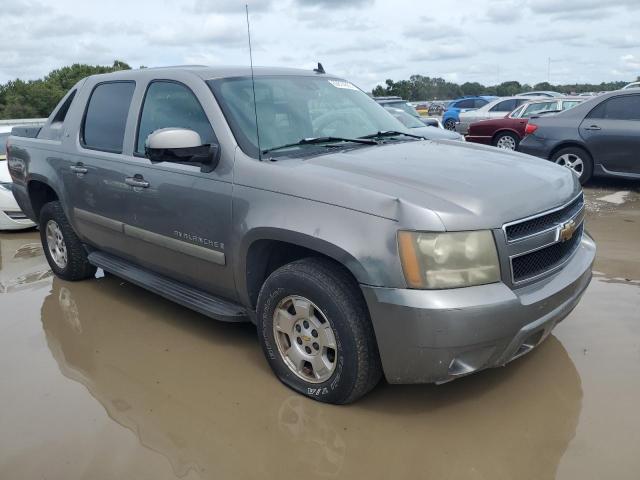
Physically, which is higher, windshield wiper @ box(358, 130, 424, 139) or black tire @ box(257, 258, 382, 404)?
windshield wiper @ box(358, 130, 424, 139)

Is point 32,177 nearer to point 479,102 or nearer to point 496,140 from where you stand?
point 496,140

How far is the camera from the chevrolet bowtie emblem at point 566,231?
2992 mm

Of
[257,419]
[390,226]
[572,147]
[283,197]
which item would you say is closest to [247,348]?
[257,419]

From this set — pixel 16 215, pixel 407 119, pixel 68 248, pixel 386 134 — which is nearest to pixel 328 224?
pixel 386 134

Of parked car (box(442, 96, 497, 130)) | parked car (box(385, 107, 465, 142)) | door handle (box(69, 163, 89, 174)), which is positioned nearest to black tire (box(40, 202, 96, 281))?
door handle (box(69, 163, 89, 174))

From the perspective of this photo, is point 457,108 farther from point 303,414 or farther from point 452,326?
point 452,326

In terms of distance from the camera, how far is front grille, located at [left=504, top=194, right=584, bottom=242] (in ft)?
9.02

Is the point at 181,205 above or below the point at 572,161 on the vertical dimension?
above

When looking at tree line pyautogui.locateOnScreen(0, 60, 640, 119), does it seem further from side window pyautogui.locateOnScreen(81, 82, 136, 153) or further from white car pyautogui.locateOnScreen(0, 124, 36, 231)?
side window pyautogui.locateOnScreen(81, 82, 136, 153)

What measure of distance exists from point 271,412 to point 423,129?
715cm

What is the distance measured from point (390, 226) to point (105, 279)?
365 centimetres

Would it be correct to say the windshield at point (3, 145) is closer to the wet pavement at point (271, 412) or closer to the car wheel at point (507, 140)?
the wet pavement at point (271, 412)

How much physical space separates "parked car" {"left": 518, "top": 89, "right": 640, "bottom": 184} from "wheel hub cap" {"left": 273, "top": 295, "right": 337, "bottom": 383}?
6241 mm

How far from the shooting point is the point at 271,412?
3092mm
